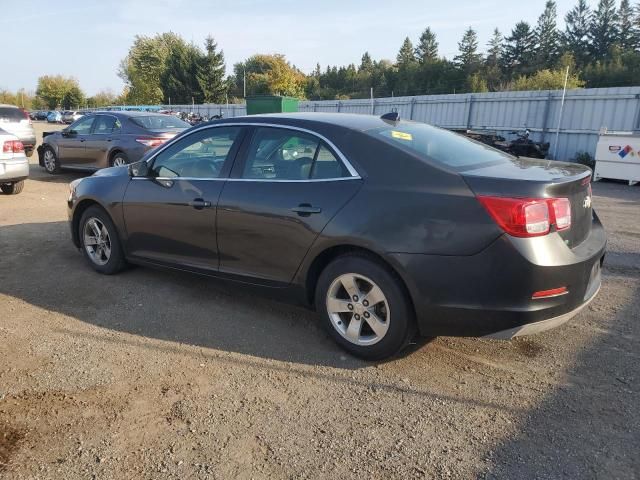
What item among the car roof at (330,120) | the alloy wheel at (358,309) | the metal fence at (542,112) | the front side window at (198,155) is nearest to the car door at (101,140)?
the front side window at (198,155)

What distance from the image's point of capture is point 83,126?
11570 millimetres

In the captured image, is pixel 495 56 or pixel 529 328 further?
pixel 495 56

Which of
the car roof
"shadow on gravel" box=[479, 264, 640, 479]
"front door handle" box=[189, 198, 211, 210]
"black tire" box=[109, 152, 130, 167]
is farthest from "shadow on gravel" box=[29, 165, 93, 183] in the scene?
"shadow on gravel" box=[479, 264, 640, 479]

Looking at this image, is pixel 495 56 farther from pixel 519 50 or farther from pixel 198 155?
pixel 198 155

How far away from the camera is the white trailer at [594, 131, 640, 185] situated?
13.4 metres

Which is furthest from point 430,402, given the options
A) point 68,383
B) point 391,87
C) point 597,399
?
point 391,87

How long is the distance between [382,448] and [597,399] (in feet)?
4.53

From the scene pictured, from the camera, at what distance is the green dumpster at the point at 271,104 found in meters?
26.6

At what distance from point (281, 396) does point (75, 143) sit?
34.2 feet

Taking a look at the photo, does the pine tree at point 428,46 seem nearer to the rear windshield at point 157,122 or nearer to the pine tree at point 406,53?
the pine tree at point 406,53

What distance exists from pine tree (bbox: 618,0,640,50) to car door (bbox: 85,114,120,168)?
276 ft

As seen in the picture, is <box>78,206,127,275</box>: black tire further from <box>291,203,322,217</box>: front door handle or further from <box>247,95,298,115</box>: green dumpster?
<box>247,95,298,115</box>: green dumpster

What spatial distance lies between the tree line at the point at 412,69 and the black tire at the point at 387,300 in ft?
192

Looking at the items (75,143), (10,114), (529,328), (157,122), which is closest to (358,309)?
(529,328)
